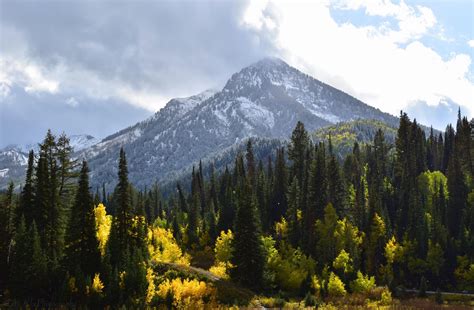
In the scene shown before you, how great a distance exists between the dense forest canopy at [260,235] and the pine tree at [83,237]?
116 millimetres

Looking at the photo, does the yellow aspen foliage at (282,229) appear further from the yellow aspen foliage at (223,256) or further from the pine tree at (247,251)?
the pine tree at (247,251)

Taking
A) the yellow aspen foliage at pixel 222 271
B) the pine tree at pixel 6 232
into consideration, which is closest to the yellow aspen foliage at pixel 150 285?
the yellow aspen foliage at pixel 222 271

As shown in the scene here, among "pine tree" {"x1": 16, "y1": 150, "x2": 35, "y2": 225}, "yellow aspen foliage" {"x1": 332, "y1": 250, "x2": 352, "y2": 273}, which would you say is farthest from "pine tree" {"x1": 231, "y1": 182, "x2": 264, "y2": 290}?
"pine tree" {"x1": 16, "y1": 150, "x2": 35, "y2": 225}

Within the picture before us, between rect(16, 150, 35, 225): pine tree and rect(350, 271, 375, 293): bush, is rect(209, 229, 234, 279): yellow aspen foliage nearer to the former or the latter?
rect(350, 271, 375, 293): bush

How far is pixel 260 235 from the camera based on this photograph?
2598 inches

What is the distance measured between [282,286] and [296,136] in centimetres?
4180

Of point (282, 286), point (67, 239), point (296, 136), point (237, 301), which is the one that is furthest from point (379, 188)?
point (67, 239)

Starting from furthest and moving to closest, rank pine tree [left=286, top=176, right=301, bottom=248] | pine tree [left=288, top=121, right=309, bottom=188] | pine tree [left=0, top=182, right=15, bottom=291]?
Result: 1. pine tree [left=288, top=121, right=309, bottom=188]
2. pine tree [left=286, top=176, right=301, bottom=248]
3. pine tree [left=0, top=182, right=15, bottom=291]

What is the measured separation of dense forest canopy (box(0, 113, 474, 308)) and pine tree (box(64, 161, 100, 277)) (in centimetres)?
12

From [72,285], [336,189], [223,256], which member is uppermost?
[336,189]

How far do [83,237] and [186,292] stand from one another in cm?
1230

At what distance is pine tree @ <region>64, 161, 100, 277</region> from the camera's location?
2015 inches

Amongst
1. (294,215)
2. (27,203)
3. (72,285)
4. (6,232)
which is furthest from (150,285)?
(294,215)

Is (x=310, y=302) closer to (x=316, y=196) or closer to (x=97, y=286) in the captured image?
(x=97, y=286)
